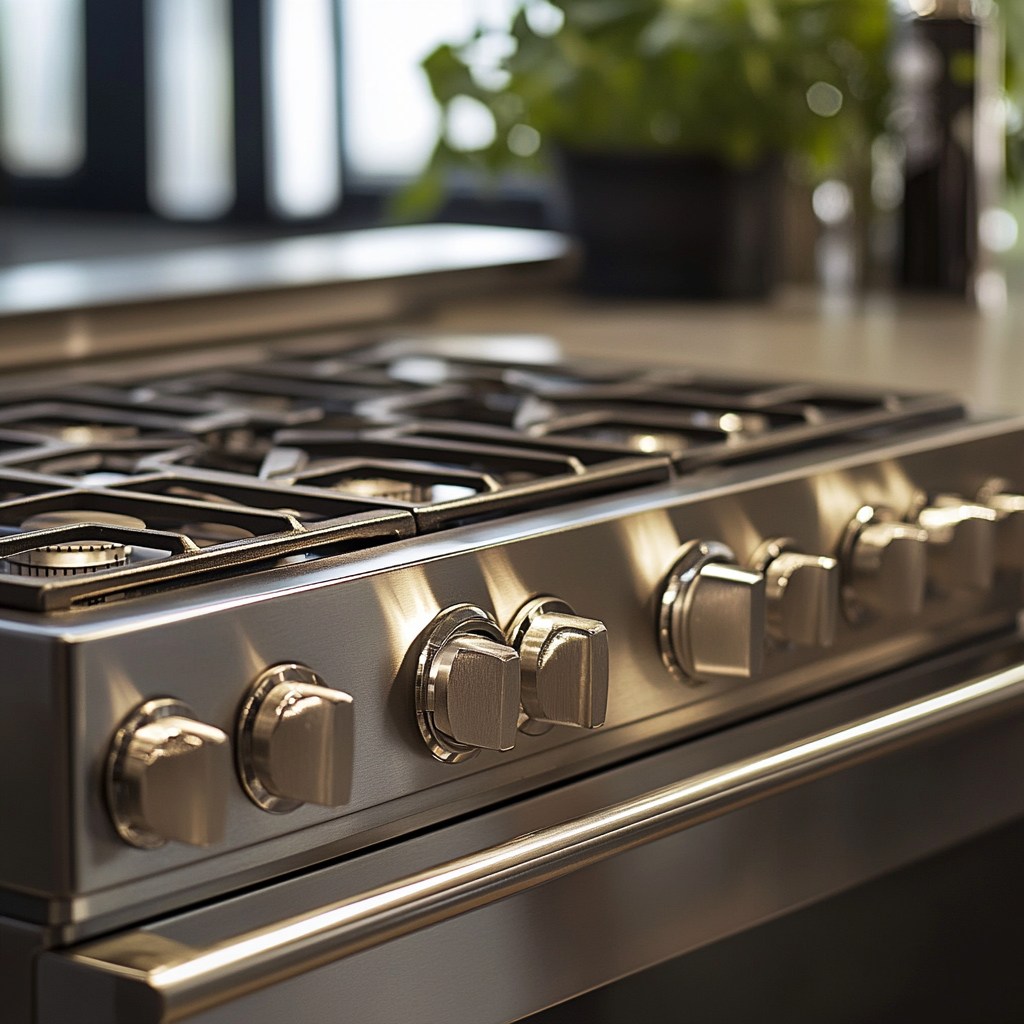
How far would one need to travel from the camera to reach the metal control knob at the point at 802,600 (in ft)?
2.50

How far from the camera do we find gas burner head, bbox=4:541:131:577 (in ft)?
1.84

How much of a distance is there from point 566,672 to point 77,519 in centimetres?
21

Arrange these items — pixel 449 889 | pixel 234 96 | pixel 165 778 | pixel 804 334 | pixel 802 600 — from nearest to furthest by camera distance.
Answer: pixel 165 778
pixel 449 889
pixel 802 600
pixel 804 334
pixel 234 96

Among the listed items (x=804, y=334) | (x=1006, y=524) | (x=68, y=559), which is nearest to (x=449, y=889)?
(x=68, y=559)

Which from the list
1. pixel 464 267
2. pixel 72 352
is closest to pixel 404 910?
pixel 72 352

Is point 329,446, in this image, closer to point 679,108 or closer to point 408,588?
point 408,588

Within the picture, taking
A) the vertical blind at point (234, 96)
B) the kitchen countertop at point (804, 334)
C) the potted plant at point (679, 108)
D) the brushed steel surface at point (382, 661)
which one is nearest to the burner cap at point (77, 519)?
the brushed steel surface at point (382, 661)

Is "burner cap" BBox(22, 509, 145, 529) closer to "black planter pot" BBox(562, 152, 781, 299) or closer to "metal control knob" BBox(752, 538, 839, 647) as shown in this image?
"metal control knob" BBox(752, 538, 839, 647)

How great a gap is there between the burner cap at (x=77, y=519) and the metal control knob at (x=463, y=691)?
0.44ft

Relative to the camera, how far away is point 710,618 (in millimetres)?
717

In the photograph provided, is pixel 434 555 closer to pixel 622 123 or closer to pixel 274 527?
pixel 274 527

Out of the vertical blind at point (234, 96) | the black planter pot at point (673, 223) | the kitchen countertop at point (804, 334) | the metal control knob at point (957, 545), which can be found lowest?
the metal control knob at point (957, 545)

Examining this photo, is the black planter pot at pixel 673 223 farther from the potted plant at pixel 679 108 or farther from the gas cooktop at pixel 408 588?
the gas cooktop at pixel 408 588

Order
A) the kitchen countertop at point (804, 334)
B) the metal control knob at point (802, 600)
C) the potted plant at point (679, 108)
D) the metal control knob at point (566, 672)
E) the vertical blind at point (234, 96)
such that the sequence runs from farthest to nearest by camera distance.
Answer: the vertical blind at point (234, 96), the potted plant at point (679, 108), the kitchen countertop at point (804, 334), the metal control knob at point (802, 600), the metal control knob at point (566, 672)
